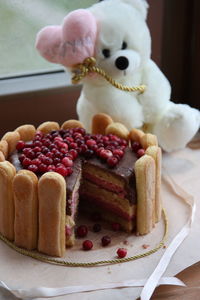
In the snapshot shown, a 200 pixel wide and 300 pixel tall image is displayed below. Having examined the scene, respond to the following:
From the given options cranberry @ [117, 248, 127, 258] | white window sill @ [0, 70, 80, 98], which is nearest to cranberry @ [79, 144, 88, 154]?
cranberry @ [117, 248, 127, 258]

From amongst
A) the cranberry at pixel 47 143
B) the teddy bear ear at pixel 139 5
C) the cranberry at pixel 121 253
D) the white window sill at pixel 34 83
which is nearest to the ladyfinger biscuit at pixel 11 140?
the cranberry at pixel 47 143

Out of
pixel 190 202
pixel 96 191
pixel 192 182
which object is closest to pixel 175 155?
pixel 192 182

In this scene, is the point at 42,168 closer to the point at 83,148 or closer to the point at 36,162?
the point at 36,162

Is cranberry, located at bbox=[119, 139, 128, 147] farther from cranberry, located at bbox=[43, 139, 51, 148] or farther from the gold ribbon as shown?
the gold ribbon

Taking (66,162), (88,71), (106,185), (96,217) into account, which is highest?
(88,71)

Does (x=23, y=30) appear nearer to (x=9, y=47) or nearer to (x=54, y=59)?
(x=9, y=47)

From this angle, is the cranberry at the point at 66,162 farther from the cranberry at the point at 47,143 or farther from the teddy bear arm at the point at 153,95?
the teddy bear arm at the point at 153,95

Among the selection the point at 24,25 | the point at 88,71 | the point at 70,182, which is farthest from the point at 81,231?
the point at 24,25
